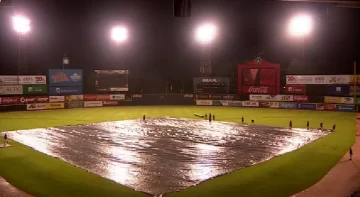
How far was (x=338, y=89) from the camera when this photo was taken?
98.7ft

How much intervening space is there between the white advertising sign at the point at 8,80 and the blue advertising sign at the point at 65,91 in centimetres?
346

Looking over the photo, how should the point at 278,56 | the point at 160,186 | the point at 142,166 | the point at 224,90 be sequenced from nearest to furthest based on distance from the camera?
the point at 160,186
the point at 142,166
the point at 224,90
the point at 278,56

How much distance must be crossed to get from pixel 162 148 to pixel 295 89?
2319cm

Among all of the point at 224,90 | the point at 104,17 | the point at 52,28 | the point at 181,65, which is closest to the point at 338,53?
the point at 224,90

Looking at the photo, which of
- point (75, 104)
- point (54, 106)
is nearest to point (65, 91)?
point (75, 104)

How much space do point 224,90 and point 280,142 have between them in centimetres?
2257

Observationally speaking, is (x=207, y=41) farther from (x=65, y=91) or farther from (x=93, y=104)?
(x=65, y=91)

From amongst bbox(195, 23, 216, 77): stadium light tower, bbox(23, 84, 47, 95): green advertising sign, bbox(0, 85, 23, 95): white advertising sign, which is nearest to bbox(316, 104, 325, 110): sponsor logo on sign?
bbox(195, 23, 216, 77): stadium light tower

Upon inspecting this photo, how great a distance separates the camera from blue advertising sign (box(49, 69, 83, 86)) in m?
33.4

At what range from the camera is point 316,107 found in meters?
30.6

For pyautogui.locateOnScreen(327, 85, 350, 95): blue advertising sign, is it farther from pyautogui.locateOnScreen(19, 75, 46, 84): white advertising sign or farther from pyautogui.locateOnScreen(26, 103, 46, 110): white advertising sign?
pyautogui.locateOnScreen(19, 75, 46, 84): white advertising sign

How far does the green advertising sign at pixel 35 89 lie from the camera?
31472 millimetres

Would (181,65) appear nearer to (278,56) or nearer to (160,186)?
(278,56)

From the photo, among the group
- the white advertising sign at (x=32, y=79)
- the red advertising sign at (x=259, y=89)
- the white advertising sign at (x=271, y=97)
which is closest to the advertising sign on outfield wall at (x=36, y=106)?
the white advertising sign at (x=32, y=79)
